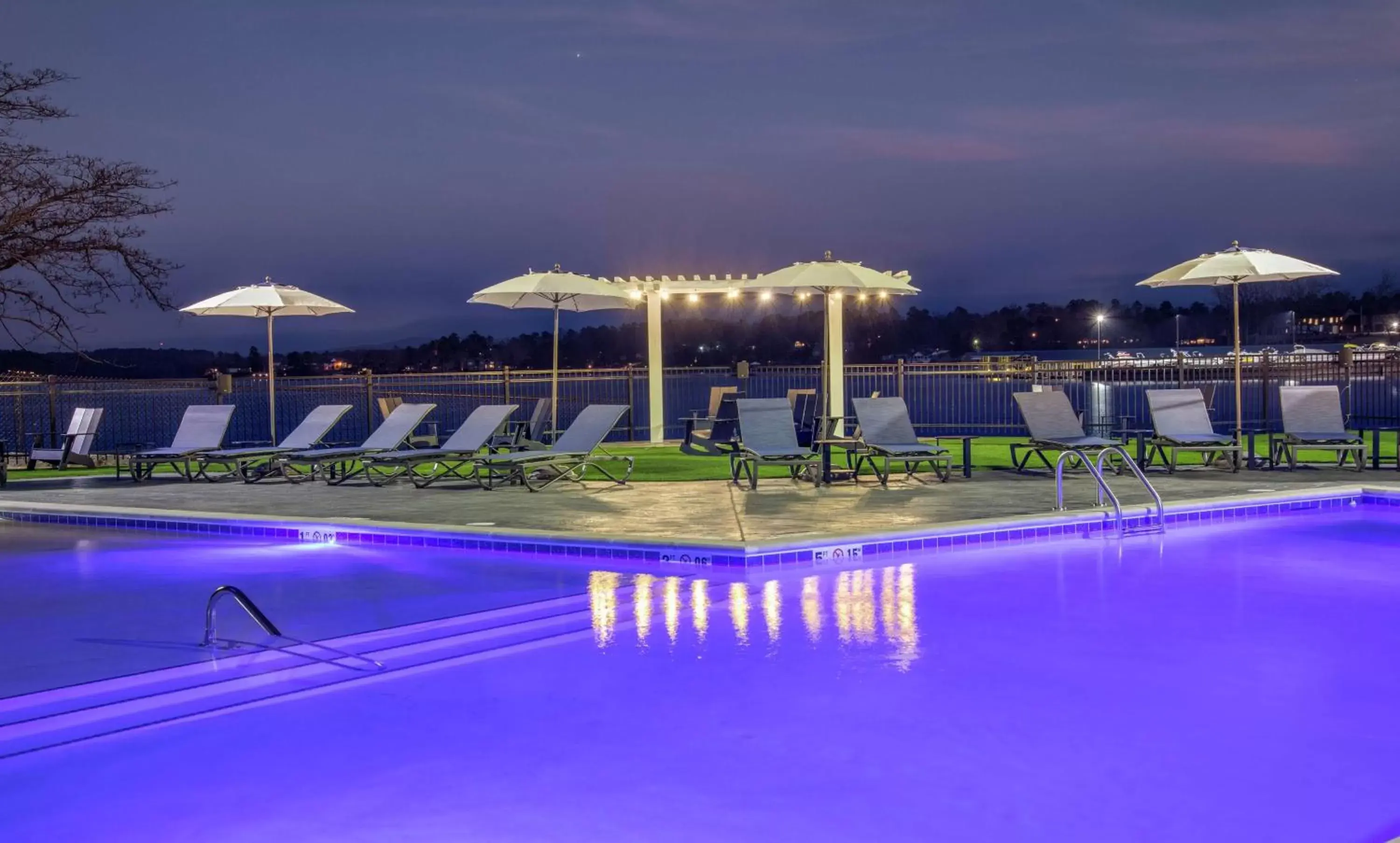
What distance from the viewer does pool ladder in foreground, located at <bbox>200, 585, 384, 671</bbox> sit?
15.7 ft

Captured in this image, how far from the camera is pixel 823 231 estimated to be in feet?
120

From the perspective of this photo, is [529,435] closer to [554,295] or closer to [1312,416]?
[554,295]

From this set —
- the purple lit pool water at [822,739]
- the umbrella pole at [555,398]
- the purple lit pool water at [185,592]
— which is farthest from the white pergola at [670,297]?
the purple lit pool water at [822,739]

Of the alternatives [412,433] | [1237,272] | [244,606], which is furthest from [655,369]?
[244,606]

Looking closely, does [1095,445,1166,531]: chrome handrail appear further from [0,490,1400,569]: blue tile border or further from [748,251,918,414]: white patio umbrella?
[748,251,918,414]: white patio umbrella

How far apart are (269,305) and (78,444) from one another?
331 cm

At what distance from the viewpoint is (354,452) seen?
1166 centimetres

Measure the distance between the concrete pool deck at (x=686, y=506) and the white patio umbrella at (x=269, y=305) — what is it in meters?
2.30

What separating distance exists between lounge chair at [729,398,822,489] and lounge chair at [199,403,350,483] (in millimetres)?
4451

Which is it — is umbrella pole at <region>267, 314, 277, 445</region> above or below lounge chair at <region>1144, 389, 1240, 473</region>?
above

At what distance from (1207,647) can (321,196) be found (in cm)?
3333

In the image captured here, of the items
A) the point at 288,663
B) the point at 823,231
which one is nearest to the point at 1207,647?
the point at 288,663

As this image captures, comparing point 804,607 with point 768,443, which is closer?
point 804,607

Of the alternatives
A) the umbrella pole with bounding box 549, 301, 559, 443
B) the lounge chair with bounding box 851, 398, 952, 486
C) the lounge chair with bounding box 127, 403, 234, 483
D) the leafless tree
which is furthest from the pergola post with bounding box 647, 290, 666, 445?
the leafless tree
